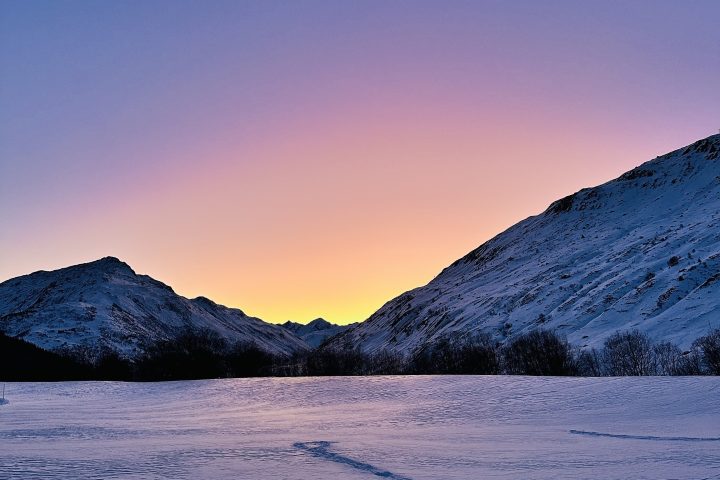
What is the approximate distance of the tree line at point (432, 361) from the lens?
71.4 meters

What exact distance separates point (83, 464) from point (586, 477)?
41.8 ft

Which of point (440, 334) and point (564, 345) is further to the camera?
point (440, 334)

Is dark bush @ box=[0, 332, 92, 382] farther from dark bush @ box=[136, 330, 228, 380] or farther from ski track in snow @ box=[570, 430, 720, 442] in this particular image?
ski track in snow @ box=[570, 430, 720, 442]

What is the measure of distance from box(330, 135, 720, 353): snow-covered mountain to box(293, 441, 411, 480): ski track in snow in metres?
70.2

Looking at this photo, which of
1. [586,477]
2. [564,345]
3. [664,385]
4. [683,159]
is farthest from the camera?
[683,159]

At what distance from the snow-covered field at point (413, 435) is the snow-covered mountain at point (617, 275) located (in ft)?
174

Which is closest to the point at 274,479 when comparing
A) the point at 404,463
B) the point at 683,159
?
the point at 404,463

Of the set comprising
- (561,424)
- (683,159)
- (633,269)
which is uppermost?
(683,159)

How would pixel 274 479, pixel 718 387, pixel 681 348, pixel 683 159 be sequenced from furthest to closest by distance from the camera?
pixel 683 159 < pixel 681 348 < pixel 718 387 < pixel 274 479

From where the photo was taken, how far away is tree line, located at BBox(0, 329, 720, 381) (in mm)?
71438

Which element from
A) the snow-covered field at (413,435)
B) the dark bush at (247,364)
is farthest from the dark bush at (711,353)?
the dark bush at (247,364)

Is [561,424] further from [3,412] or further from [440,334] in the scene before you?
[440,334]

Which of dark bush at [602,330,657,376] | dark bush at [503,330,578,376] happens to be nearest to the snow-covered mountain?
dark bush at [602,330,657,376]

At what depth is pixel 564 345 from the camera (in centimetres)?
8531
